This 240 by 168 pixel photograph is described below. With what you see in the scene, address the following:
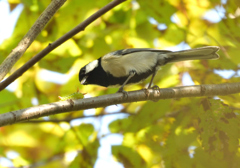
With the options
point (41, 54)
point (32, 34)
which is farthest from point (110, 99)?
point (32, 34)

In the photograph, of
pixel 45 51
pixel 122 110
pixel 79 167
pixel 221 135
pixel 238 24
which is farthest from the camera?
pixel 122 110

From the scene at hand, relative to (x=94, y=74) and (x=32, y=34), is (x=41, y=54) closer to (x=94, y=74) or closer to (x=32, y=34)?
(x=32, y=34)

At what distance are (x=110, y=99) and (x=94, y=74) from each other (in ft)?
5.10

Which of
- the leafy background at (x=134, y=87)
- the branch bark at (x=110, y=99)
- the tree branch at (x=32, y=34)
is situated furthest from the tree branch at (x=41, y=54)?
the leafy background at (x=134, y=87)

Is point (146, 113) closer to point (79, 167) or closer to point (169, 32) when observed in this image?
point (79, 167)

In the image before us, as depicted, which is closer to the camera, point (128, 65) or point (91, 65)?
point (128, 65)

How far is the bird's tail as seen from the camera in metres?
3.03

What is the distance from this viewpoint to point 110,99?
87.4 inches

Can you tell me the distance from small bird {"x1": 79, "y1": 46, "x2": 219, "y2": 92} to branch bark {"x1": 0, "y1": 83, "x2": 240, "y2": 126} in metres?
0.98

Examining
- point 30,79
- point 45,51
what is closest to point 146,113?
point 45,51

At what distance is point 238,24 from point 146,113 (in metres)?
1.27

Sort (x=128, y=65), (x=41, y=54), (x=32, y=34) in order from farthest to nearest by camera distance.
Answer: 1. (x=128, y=65)
2. (x=32, y=34)
3. (x=41, y=54)

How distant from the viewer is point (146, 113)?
266cm

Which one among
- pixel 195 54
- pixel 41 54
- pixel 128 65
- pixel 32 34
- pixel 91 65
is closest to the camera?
pixel 41 54
